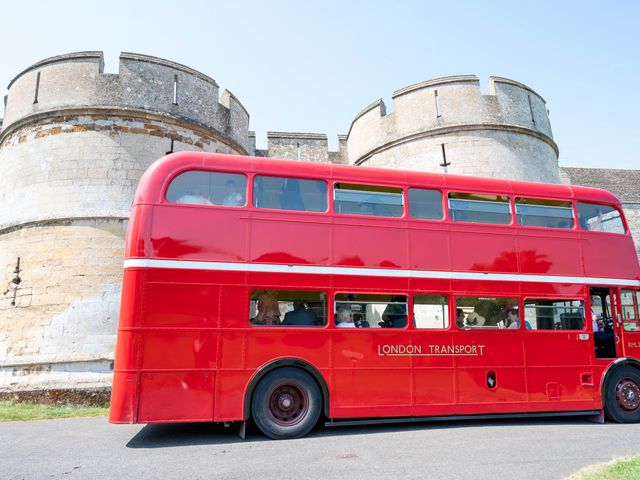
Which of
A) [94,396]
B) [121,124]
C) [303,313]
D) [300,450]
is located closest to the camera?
[300,450]

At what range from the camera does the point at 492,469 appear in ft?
14.9

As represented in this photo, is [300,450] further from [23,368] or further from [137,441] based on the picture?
[23,368]

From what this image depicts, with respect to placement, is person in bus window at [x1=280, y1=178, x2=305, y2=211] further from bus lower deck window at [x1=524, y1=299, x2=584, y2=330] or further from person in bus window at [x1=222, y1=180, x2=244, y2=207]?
bus lower deck window at [x1=524, y1=299, x2=584, y2=330]

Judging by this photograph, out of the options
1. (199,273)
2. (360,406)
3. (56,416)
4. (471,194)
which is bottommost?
(56,416)

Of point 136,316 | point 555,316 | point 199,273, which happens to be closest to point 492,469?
point 555,316

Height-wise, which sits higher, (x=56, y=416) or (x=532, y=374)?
(x=532, y=374)

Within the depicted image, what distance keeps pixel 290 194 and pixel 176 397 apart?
3.18 meters

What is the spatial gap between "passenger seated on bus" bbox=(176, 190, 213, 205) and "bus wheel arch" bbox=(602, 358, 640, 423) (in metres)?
7.07

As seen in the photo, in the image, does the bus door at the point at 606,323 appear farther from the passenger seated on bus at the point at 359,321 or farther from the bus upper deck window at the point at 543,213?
the passenger seated on bus at the point at 359,321

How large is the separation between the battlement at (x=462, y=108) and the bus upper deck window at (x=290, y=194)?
7754mm

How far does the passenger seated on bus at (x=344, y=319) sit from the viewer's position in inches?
250

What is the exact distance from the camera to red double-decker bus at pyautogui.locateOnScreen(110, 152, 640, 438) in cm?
580

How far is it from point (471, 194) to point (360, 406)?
3.82m

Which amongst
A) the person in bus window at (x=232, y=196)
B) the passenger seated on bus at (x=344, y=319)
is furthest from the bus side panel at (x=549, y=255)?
the person in bus window at (x=232, y=196)
